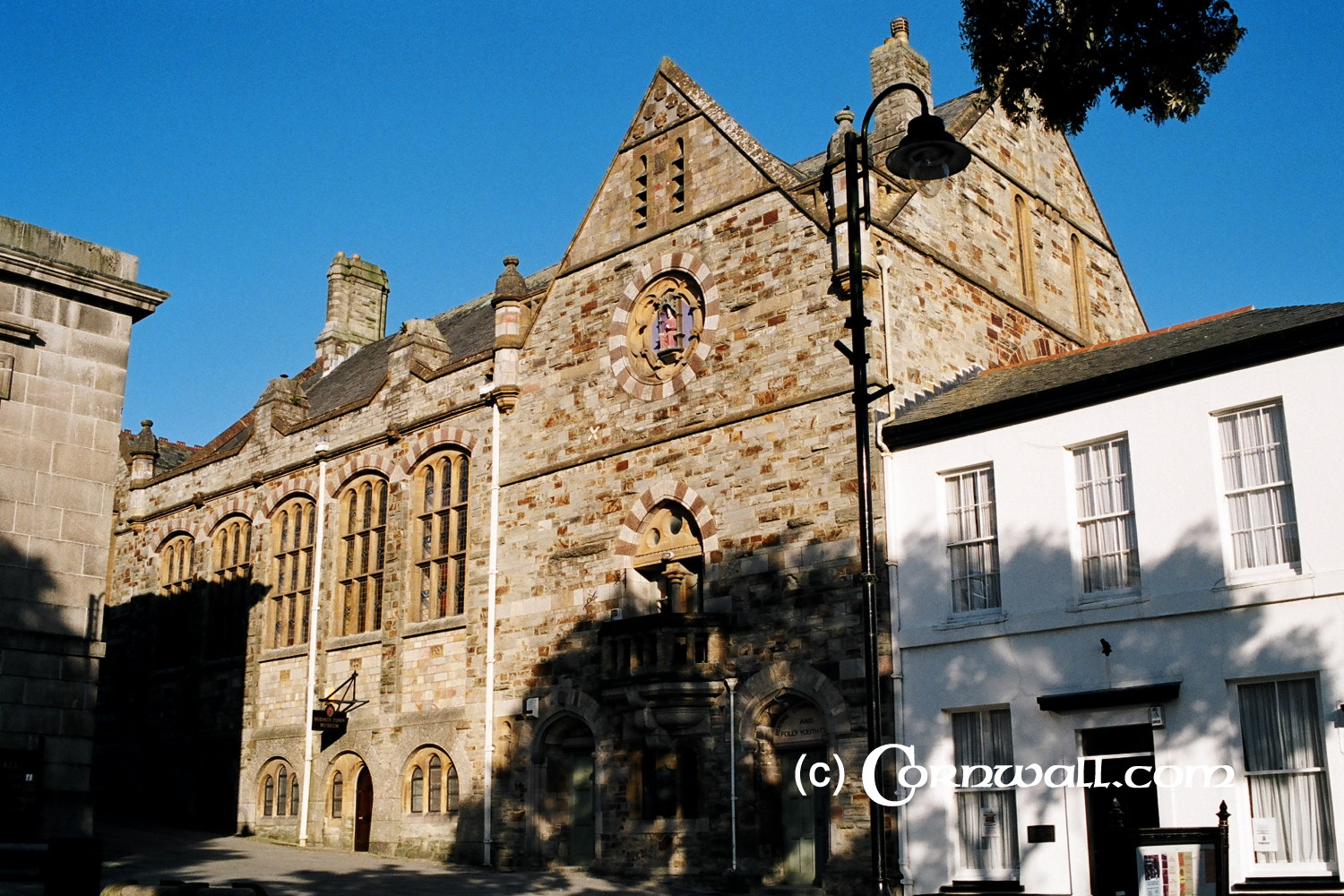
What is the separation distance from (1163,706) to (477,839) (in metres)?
13.2

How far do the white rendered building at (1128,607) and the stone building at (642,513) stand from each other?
1387mm

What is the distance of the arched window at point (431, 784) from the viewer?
2731 cm

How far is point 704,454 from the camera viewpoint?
24203mm

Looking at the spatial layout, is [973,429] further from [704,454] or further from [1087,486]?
[704,454]

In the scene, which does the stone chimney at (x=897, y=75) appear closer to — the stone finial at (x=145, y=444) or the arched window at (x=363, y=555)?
the arched window at (x=363, y=555)

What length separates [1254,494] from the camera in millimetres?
18047

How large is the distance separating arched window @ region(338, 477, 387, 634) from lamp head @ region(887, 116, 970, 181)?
1792 cm

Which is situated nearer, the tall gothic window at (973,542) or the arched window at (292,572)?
the tall gothic window at (973,542)

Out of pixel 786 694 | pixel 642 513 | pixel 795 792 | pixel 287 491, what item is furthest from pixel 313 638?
pixel 795 792

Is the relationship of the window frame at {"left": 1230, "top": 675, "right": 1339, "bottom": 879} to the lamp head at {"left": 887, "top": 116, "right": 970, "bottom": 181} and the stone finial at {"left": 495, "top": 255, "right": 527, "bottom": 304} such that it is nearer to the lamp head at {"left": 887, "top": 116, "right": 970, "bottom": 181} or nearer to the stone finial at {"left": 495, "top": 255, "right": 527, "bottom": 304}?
the lamp head at {"left": 887, "top": 116, "right": 970, "bottom": 181}

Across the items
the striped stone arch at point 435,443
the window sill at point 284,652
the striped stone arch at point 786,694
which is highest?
the striped stone arch at point 435,443

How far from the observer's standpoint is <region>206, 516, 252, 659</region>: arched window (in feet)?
114

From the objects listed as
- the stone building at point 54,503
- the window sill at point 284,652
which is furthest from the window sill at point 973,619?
the window sill at point 284,652

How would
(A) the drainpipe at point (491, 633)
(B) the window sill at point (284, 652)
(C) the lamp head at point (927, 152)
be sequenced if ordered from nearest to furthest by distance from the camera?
(C) the lamp head at point (927, 152), (A) the drainpipe at point (491, 633), (B) the window sill at point (284, 652)
